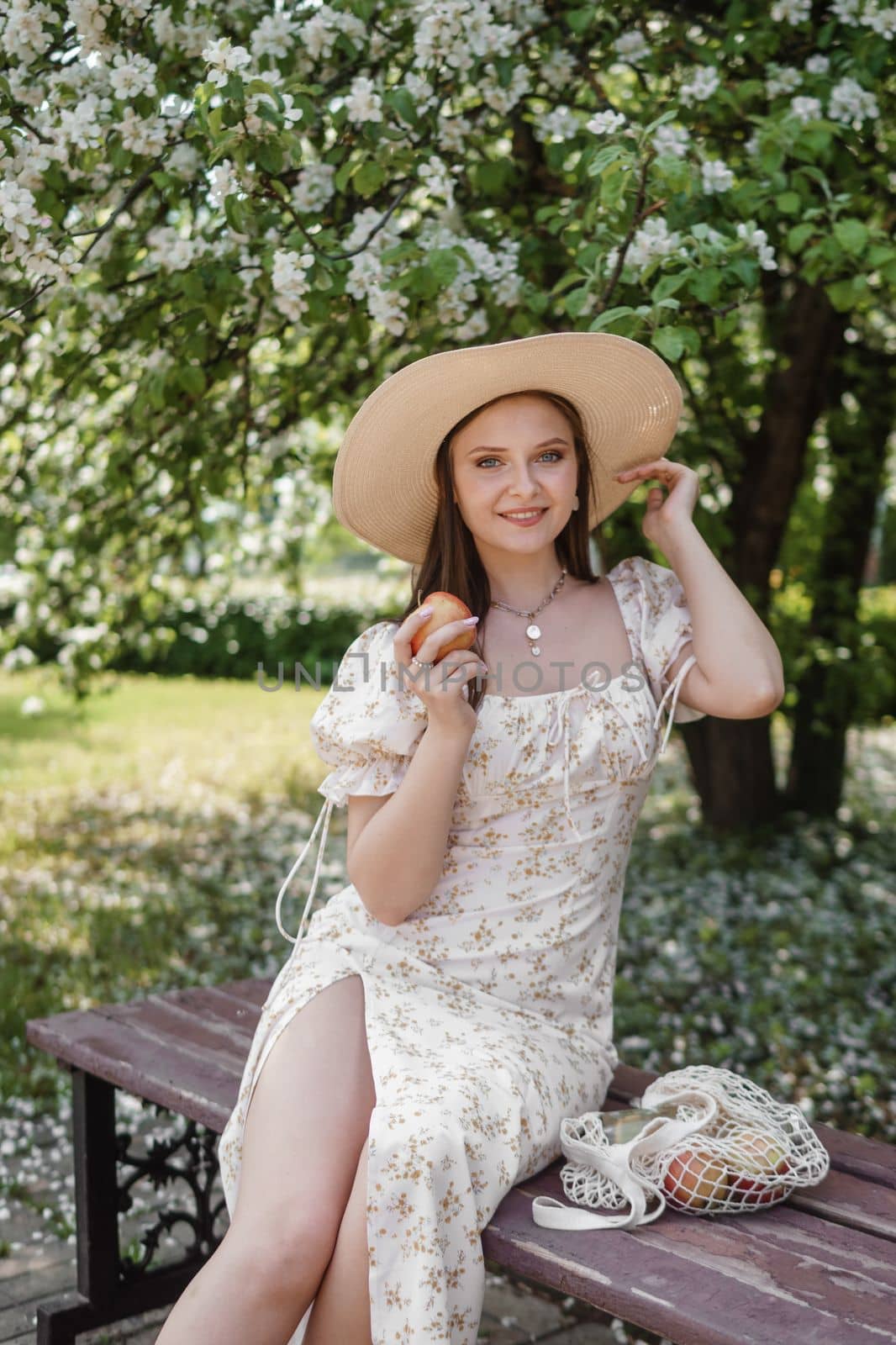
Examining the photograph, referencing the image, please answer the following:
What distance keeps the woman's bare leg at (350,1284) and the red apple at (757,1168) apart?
55 centimetres

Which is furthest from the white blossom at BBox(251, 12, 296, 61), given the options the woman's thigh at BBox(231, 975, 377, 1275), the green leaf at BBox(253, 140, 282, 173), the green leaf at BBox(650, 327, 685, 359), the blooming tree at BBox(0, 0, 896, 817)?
the woman's thigh at BBox(231, 975, 377, 1275)

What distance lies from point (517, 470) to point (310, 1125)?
115 cm

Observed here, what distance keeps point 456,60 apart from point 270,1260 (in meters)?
2.21

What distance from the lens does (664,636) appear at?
8.05 ft

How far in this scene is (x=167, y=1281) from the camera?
292 cm

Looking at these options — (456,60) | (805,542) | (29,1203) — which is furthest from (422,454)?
(805,542)

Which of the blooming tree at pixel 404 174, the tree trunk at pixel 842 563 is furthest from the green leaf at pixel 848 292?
the tree trunk at pixel 842 563

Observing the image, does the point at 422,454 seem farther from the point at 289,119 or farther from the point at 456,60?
the point at 456,60

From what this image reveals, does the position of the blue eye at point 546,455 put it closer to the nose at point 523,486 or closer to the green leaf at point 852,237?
the nose at point 523,486

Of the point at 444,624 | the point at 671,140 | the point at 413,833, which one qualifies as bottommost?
the point at 413,833

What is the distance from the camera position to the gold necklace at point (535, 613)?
8.02ft

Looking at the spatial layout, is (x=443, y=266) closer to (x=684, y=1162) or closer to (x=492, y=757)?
(x=492, y=757)

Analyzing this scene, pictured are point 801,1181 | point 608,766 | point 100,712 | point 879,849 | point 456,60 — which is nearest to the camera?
point 801,1181

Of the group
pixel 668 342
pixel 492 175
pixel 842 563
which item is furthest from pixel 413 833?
pixel 842 563
